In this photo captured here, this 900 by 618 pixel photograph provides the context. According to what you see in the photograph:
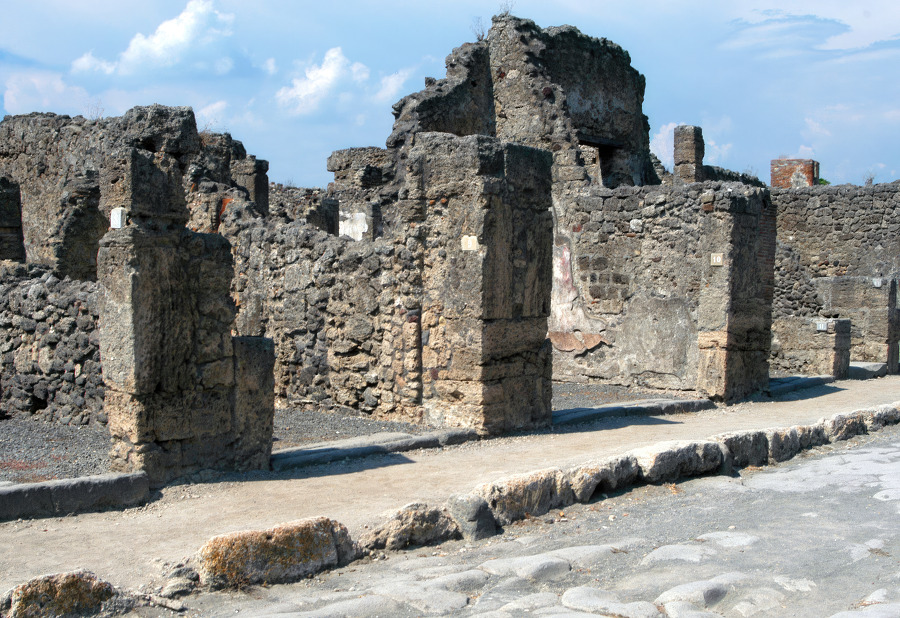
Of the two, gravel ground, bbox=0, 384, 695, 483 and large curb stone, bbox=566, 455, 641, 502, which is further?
gravel ground, bbox=0, 384, 695, 483

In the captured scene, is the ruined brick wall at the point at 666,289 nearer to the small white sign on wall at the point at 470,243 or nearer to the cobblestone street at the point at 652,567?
the small white sign on wall at the point at 470,243

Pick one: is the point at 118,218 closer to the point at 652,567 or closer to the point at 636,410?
the point at 652,567

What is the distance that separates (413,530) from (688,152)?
1612 cm

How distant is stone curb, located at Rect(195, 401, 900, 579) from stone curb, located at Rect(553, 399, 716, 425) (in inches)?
68.4

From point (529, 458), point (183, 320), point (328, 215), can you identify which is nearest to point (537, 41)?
point (328, 215)

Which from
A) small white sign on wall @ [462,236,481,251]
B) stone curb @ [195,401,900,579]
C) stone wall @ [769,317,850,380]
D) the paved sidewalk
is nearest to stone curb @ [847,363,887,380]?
stone wall @ [769,317,850,380]

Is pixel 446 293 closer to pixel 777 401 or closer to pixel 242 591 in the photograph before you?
pixel 242 591

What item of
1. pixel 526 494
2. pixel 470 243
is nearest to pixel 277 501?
pixel 526 494

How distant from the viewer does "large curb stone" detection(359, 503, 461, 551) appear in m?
4.43

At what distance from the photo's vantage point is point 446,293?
7715 mm

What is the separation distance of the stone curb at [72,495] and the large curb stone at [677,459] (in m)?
3.02

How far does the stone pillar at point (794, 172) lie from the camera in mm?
22734

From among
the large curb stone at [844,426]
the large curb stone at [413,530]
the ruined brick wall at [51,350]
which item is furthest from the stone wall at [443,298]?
the large curb stone at [413,530]

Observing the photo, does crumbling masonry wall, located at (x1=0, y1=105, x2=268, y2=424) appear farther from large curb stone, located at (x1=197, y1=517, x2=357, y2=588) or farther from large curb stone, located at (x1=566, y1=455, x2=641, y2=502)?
large curb stone, located at (x1=566, y1=455, x2=641, y2=502)
